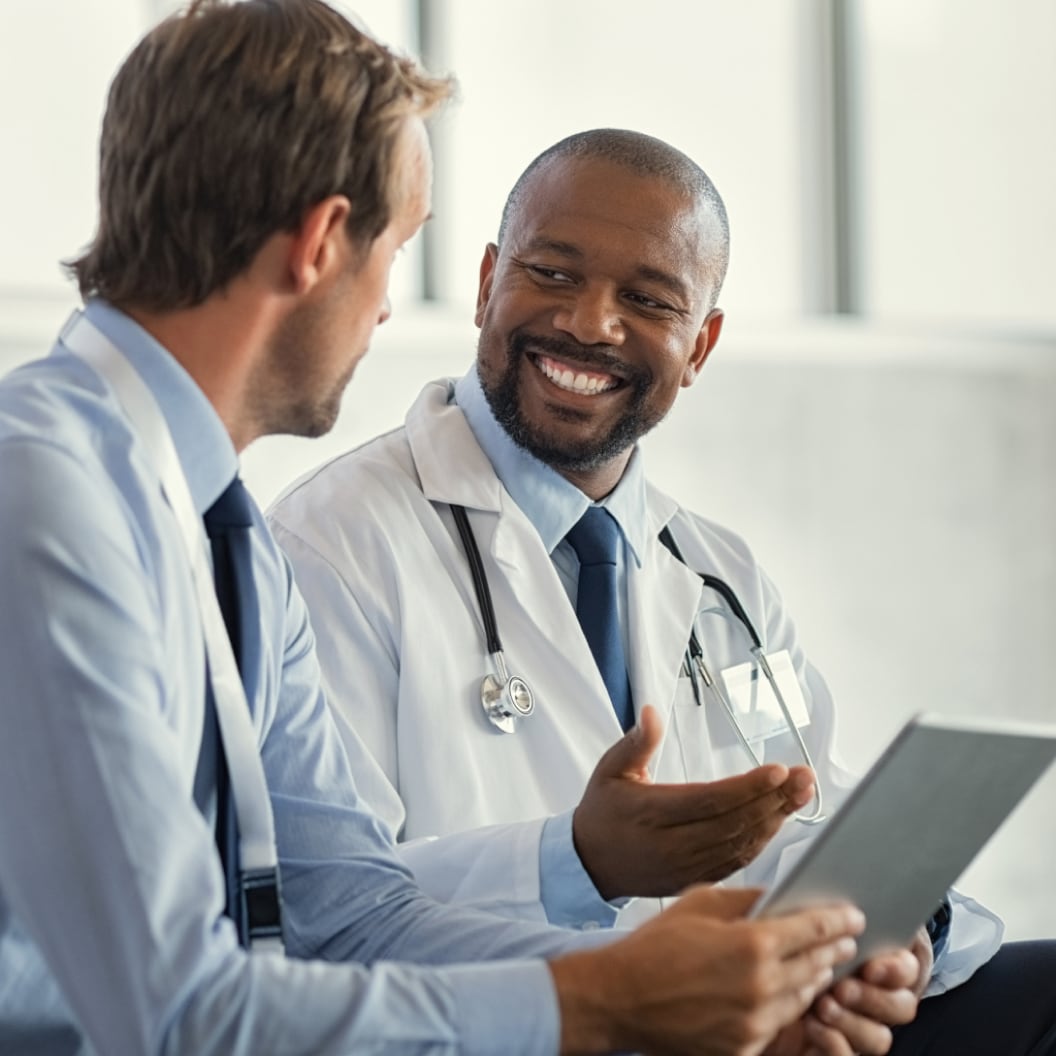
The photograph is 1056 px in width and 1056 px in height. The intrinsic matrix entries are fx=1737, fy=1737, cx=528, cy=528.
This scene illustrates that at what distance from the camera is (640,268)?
2242 mm

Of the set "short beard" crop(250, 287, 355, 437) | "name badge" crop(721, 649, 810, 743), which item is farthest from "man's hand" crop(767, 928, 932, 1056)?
"name badge" crop(721, 649, 810, 743)

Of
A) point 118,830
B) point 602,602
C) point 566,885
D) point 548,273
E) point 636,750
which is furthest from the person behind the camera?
point 548,273

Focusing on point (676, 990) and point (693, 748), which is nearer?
point (676, 990)

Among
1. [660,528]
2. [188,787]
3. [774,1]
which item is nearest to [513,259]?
[660,528]

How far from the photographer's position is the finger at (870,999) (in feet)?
4.68

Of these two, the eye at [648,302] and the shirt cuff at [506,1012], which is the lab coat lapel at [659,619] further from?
the shirt cuff at [506,1012]

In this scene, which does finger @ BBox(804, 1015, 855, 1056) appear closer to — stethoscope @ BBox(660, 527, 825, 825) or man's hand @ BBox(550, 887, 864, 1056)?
man's hand @ BBox(550, 887, 864, 1056)

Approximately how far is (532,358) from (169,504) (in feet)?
3.52

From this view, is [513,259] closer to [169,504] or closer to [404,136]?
[404,136]

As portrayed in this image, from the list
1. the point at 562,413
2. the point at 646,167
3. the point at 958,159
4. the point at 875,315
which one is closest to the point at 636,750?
the point at 562,413

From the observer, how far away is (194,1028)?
1.04 metres

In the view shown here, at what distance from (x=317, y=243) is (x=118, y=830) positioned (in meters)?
0.48

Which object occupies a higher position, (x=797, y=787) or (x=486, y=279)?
(x=486, y=279)

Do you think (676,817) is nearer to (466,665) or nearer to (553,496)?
(466,665)
